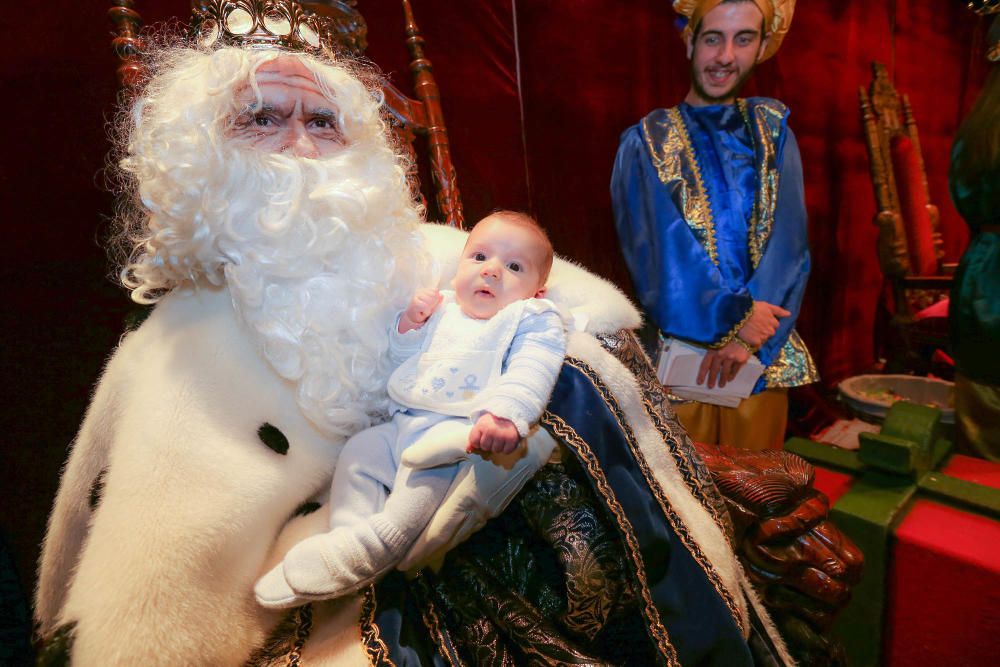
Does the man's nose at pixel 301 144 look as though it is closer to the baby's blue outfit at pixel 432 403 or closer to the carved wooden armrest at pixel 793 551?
the baby's blue outfit at pixel 432 403

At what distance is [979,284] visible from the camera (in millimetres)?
1575

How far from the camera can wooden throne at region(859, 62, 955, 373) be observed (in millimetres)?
2682

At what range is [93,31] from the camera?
114cm

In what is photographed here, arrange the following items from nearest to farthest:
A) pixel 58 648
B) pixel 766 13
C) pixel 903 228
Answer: pixel 58 648 < pixel 766 13 < pixel 903 228

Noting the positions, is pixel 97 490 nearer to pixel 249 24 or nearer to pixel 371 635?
pixel 371 635

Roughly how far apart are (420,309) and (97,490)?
0.59 metres

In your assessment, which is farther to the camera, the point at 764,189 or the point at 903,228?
the point at 903,228

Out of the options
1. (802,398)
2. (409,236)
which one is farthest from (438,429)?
(802,398)

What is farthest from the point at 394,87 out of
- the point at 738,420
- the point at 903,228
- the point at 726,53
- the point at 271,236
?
the point at 903,228

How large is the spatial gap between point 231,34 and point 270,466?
0.88m

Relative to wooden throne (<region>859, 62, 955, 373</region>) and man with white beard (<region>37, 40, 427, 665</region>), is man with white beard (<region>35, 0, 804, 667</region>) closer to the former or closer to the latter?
man with white beard (<region>37, 40, 427, 665</region>)

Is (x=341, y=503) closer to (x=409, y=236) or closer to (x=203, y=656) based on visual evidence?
(x=203, y=656)

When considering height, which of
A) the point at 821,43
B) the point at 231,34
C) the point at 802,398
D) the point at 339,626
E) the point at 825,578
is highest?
the point at 821,43

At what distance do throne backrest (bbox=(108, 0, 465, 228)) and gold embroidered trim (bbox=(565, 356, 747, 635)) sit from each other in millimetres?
694
